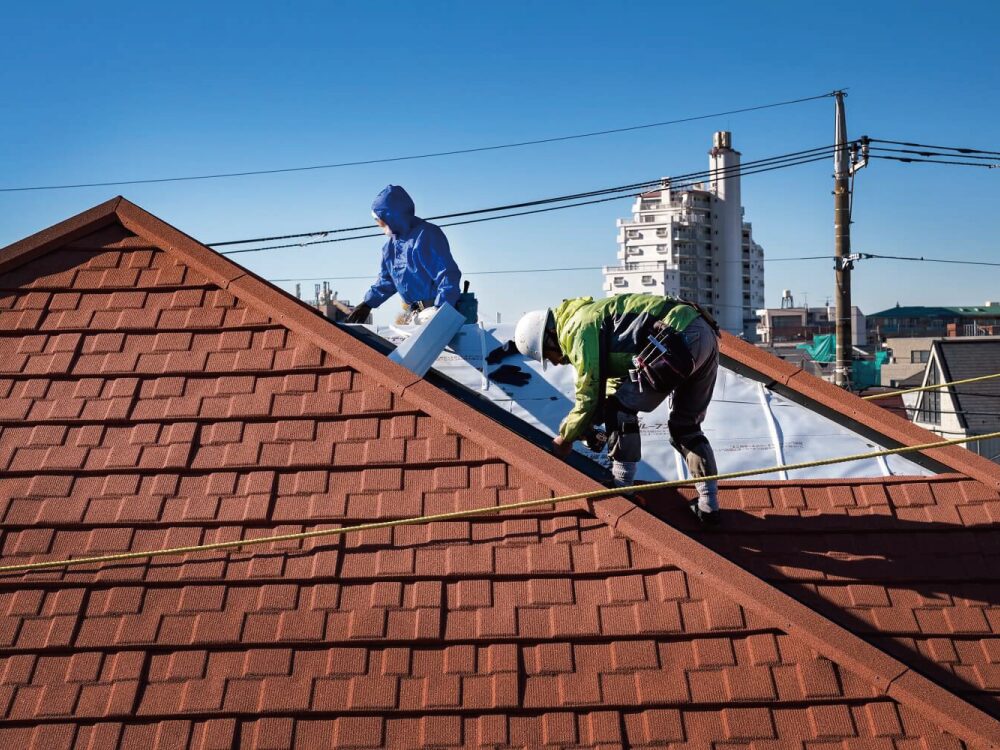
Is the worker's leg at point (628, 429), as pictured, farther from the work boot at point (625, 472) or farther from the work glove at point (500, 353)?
the work glove at point (500, 353)

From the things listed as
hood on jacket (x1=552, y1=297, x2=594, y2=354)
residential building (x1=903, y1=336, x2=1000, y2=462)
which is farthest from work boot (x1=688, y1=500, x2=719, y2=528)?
residential building (x1=903, y1=336, x2=1000, y2=462)

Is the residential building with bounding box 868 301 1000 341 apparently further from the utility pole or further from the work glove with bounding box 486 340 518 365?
the work glove with bounding box 486 340 518 365

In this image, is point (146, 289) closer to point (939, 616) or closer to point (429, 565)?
point (429, 565)

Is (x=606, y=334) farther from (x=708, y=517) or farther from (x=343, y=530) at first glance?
(x=343, y=530)

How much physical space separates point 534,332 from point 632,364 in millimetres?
543

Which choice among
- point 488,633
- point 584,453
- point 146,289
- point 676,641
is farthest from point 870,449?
point 146,289

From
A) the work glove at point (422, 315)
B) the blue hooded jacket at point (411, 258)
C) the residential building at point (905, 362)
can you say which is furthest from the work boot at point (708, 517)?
the residential building at point (905, 362)

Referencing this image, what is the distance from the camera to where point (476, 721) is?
123 inches

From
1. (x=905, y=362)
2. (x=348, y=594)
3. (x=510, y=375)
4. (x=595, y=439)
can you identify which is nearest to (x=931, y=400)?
(x=510, y=375)

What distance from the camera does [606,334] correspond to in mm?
4219

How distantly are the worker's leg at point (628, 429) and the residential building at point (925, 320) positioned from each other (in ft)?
287

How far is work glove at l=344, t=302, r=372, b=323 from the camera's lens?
27.7 ft

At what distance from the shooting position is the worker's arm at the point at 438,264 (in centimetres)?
845

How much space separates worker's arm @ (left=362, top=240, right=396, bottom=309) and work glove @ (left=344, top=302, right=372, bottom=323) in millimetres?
80
